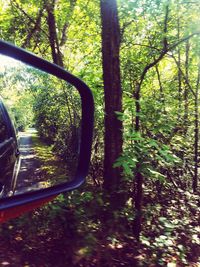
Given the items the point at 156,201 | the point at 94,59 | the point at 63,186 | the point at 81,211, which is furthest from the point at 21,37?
the point at 63,186

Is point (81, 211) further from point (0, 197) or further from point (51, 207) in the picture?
point (0, 197)

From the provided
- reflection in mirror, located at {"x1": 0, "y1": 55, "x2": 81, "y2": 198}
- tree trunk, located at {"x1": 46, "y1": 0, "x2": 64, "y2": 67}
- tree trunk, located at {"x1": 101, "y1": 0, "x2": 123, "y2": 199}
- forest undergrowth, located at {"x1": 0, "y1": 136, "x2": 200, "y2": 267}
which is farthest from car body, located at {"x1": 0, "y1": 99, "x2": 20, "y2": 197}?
tree trunk, located at {"x1": 46, "y1": 0, "x2": 64, "y2": 67}

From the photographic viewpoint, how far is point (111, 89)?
485 centimetres

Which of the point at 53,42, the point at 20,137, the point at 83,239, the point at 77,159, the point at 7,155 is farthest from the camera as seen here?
the point at 53,42

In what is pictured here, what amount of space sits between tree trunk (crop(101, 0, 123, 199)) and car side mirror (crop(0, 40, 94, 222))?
2712 mm

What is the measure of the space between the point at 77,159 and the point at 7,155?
62 cm

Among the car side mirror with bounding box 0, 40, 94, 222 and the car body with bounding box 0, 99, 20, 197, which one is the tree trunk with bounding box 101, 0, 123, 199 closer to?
the car side mirror with bounding box 0, 40, 94, 222

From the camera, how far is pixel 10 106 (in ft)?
4.71

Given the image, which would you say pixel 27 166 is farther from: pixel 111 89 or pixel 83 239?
pixel 111 89

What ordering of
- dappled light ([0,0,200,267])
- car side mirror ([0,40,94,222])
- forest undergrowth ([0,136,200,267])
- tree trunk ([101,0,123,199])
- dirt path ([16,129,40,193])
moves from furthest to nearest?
tree trunk ([101,0,123,199])
forest undergrowth ([0,136,200,267])
dappled light ([0,0,200,267])
dirt path ([16,129,40,193])
car side mirror ([0,40,94,222])

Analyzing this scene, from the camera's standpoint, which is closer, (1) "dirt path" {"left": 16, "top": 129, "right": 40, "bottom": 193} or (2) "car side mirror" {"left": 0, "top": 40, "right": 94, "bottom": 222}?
(2) "car side mirror" {"left": 0, "top": 40, "right": 94, "bottom": 222}

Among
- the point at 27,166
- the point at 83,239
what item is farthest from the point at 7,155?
the point at 83,239

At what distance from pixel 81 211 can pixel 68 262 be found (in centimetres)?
67

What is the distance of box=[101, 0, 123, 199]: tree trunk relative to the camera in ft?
15.8
